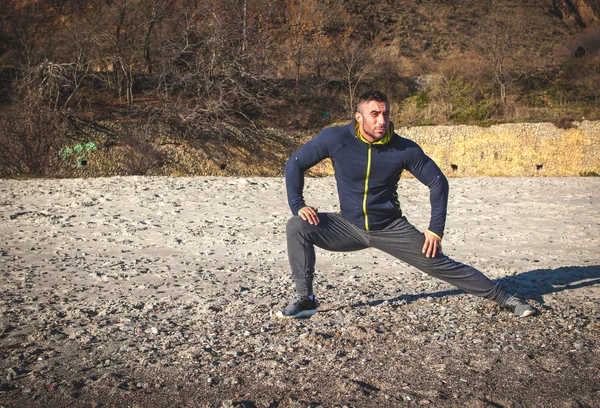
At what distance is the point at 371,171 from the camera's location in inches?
177

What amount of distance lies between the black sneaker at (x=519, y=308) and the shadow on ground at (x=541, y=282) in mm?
604

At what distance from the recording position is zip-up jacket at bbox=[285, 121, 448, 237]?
14.7ft

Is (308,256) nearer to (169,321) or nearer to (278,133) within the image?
(169,321)

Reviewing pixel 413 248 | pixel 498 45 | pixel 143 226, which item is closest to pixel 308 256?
pixel 413 248

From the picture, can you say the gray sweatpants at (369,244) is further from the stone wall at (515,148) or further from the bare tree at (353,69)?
the bare tree at (353,69)

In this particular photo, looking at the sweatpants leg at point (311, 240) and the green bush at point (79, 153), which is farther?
the green bush at point (79, 153)

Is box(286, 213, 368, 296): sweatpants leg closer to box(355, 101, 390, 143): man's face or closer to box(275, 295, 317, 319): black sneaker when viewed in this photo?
box(275, 295, 317, 319): black sneaker

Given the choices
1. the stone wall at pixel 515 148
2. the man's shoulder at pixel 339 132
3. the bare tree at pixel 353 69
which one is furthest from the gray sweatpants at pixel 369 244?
the bare tree at pixel 353 69

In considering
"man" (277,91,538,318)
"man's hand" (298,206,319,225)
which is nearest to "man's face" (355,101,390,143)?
"man" (277,91,538,318)

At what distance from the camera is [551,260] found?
24.0ft

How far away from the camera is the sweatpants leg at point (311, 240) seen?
4.58 meters

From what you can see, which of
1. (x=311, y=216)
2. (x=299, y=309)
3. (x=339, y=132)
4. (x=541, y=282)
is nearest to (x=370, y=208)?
(x=311, y=216)

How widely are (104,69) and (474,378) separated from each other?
2706 centimetres

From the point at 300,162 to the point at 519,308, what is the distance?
86.9 inches
